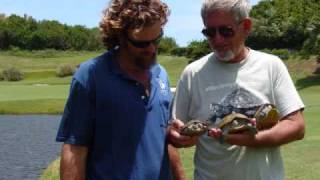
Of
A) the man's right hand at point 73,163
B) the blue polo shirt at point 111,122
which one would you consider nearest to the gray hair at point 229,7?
the blue polo shirt at point 111,122

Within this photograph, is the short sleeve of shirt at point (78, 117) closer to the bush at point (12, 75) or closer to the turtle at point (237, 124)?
the turtle at point (237, 124)

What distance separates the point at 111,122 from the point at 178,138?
0.42 meters

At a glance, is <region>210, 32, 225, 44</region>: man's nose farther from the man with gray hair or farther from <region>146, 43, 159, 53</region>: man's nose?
<region>146, 43, 159, 53</region>: man's nose

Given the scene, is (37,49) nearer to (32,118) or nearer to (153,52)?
(32,118)

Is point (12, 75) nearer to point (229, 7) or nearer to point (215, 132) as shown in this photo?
point (229, 7)

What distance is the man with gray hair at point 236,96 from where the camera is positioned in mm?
3832

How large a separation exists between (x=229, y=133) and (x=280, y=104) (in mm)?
425

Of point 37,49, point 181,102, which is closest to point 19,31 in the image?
point 37,49

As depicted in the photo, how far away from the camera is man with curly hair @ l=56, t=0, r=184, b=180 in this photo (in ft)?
12.2

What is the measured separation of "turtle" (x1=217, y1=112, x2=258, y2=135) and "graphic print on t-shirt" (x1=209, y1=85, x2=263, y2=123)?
0.72 feet

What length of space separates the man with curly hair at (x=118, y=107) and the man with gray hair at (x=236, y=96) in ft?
0.82

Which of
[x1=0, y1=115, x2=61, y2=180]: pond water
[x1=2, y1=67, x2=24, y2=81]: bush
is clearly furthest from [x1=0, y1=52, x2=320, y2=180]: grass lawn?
[x1=0, y1=115, x2=61, y2=180]: pond water

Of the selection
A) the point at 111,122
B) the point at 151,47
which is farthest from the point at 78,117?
the point at 151,47

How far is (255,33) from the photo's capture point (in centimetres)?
7406
